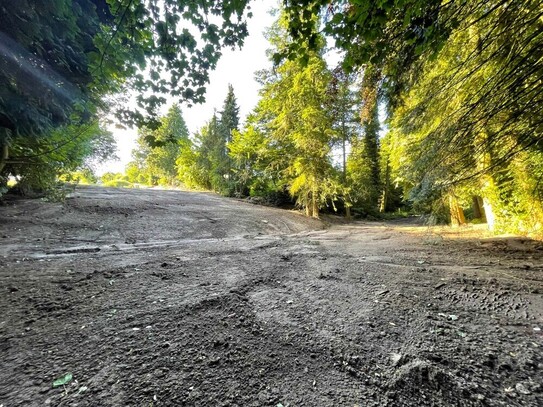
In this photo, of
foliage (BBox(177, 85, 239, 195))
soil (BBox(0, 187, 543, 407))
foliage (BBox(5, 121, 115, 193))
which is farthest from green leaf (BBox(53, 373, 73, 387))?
foliage (BBox(177, 85, 239, 195))

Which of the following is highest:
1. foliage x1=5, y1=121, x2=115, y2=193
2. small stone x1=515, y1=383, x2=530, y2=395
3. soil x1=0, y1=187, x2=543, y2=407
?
foliage x1=5, y1=121, x2=115, y2=193

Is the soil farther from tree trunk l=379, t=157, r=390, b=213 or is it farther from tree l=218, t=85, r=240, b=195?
tree trunk l=379, t=157, r=390, b=213

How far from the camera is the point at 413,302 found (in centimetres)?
280

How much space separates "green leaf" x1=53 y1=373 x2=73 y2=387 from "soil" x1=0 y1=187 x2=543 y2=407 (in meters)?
0.03

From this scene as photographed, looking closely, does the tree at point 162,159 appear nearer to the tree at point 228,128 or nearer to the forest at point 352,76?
the tree at point 228,128

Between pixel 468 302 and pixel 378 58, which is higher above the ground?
pixel 378 58

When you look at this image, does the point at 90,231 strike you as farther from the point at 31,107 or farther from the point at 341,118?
the point at 341,118

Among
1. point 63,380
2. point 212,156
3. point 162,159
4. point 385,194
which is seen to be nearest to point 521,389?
point 63,380

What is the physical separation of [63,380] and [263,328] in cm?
147

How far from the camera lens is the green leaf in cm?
144

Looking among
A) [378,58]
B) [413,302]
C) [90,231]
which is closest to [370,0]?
[378,58]

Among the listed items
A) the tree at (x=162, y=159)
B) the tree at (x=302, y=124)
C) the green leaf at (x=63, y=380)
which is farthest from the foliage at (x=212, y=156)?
the green leaf at (x=63, y=380)

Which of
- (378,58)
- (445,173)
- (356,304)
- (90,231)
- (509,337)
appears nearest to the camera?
(378,58)

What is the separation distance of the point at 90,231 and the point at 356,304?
6.53 m
